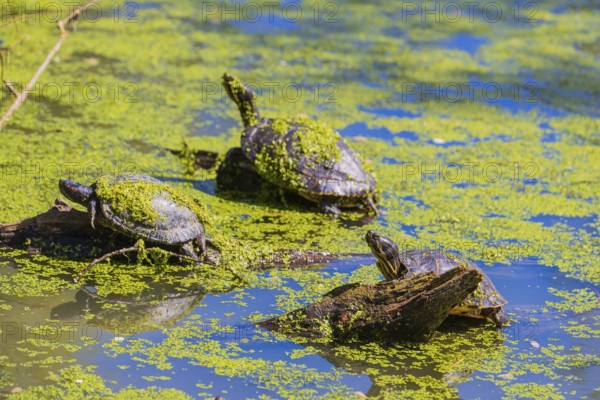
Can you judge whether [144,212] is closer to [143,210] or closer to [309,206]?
[143,210]

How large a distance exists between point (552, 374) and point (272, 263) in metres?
1.92

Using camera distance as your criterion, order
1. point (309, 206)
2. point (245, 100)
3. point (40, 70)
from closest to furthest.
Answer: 1. point (40, 70)
2. point (309, 206)
3. point (245, 100)

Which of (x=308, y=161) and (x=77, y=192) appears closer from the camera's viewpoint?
(x=77, y=192)

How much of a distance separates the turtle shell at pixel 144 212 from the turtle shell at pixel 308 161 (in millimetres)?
1366

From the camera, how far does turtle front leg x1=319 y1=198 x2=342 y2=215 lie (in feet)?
22.5

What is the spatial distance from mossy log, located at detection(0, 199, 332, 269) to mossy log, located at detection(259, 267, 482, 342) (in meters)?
1.22

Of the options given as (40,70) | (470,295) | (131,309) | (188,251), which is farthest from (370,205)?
(40,70)

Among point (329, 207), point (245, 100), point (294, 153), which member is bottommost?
point (329, 207)

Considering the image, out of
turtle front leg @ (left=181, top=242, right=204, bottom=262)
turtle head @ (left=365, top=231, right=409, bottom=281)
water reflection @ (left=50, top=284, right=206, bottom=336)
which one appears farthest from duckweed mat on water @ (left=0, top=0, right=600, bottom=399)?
turtle head @ (left=365, top=231, right=409, bottom=281)

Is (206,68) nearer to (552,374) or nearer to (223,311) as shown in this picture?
(223,311)

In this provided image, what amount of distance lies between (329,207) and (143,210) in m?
1.89

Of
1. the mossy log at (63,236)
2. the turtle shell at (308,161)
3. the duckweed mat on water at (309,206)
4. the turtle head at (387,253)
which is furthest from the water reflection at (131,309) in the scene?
the turtle shell at (308,161)

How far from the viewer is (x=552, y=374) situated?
469cm

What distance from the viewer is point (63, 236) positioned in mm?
5562
